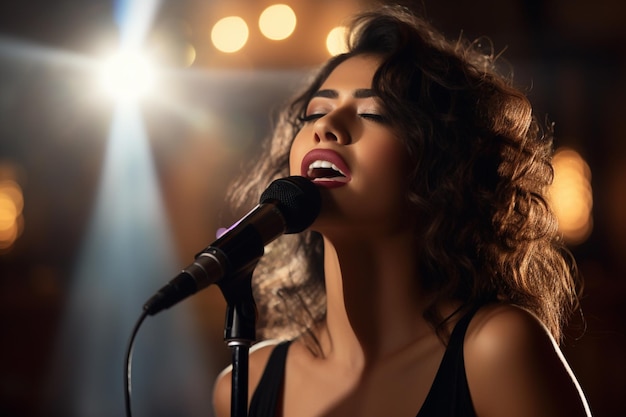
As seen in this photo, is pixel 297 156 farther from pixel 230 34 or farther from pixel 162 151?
pixel 162 151

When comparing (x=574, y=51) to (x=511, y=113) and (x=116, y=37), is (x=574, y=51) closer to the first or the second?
(x=116, y=37)

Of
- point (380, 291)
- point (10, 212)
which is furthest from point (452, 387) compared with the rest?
point (10, 212)

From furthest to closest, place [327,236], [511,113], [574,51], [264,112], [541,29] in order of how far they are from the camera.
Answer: [574,51], [541,29], [264,112], [511,113], [327,236]

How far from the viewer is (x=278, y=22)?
4.01 meters

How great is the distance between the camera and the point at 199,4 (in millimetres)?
3844

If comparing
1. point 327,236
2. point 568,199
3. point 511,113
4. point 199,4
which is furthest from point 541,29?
point 327,236

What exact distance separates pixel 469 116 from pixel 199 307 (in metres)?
3.63

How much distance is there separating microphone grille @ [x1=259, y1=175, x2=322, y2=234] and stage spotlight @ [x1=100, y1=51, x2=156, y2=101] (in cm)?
272

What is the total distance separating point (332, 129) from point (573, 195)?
5460 mm

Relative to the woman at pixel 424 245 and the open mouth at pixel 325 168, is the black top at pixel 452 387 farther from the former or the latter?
the open mouth at pixel 325 168

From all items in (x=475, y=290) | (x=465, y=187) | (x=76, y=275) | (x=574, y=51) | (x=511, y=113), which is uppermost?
(x=574, y=51)

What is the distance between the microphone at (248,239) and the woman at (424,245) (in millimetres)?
69

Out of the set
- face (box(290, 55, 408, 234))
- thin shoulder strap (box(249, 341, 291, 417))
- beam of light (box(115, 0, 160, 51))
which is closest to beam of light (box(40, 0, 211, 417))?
beam of light (box(115, 0, 160, 51))

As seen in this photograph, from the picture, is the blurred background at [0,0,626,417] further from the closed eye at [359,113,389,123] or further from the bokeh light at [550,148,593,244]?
the closed eye at [359,113,389,123]
